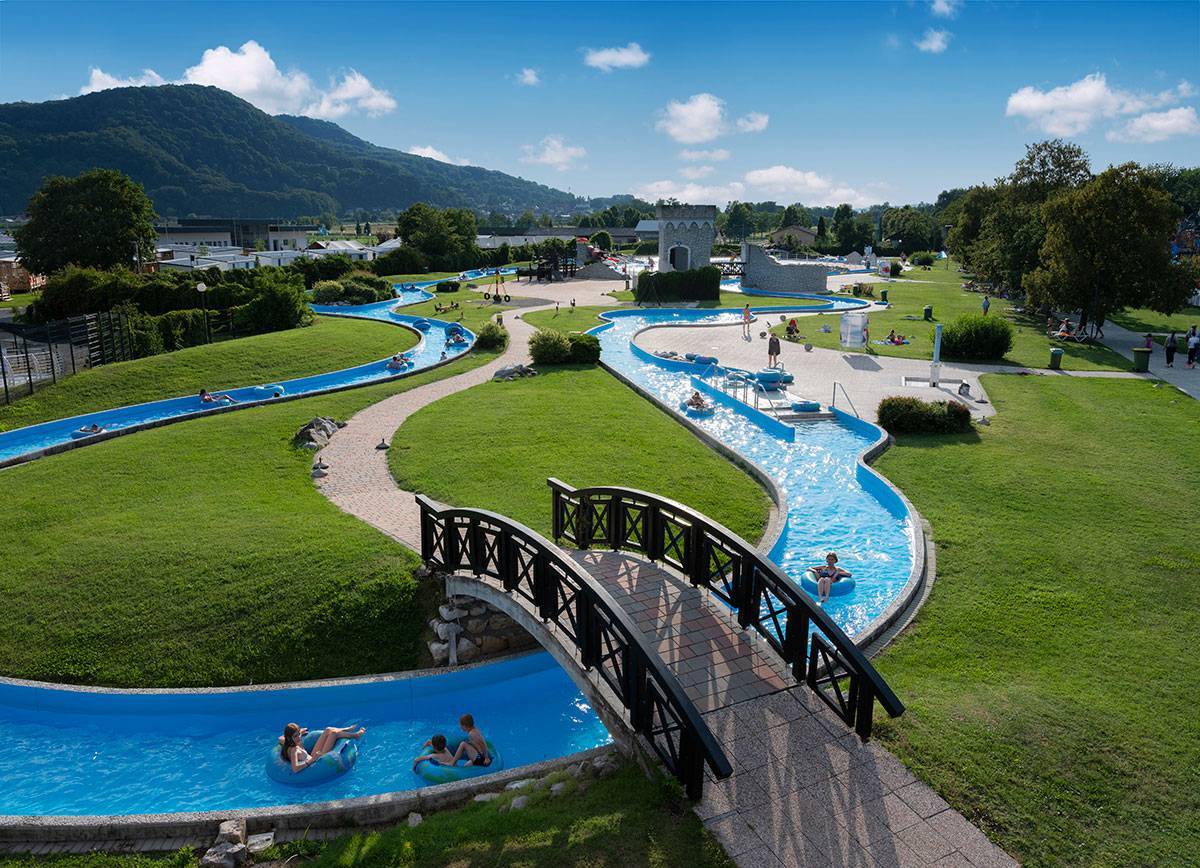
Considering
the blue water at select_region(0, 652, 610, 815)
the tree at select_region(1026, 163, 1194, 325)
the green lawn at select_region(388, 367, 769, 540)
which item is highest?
the tree at select_region(1026, 163, 1194, 325)

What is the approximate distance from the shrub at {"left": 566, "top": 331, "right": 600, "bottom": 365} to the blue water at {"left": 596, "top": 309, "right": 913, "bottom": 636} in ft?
15.1

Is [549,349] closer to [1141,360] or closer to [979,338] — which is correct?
[979,338]

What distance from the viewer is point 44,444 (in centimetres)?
2219

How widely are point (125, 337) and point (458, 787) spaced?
29.5 metres

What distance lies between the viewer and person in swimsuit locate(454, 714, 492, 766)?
30.2ft

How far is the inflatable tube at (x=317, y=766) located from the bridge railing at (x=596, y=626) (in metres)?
2.83

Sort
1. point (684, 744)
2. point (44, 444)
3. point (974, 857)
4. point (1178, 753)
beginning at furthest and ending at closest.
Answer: point (44, 444)
point (1178, 753)
point (684, 744)
point (974, 857)

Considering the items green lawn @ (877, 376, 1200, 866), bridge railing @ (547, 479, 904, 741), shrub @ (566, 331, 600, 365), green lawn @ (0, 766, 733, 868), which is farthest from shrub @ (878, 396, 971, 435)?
green lawn @ (0, 766, 733, 868)

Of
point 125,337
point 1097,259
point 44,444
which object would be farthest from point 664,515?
point 1097,259

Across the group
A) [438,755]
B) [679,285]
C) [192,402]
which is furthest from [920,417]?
[679,285]

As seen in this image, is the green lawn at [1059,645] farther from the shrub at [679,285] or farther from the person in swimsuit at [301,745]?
the shrub at [679,285]

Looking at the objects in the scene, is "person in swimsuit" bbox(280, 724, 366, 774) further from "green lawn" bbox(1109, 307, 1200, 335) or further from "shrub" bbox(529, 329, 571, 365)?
"green lawn" bbox(1109, 307, 1200, 335)

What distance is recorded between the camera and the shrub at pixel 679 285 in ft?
164

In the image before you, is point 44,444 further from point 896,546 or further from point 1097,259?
point 1097,259
